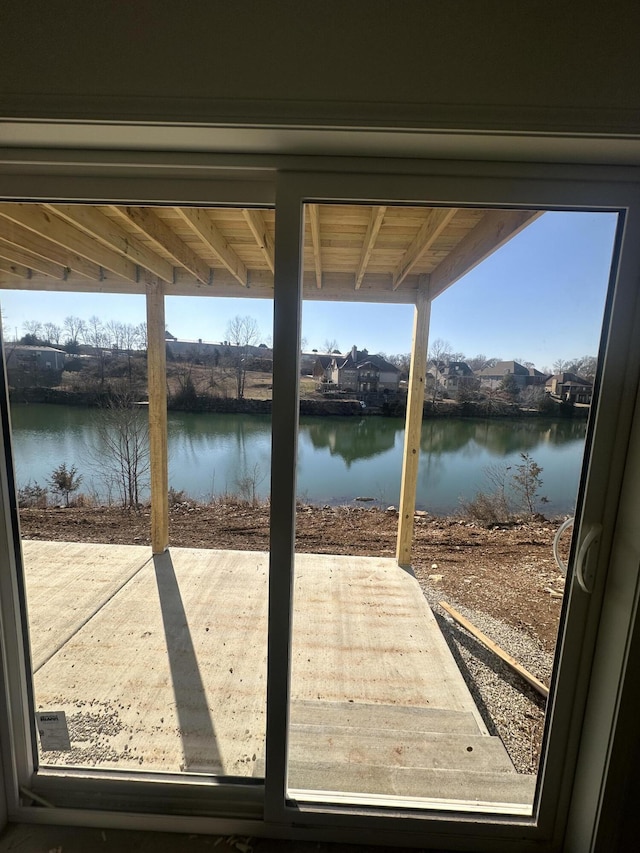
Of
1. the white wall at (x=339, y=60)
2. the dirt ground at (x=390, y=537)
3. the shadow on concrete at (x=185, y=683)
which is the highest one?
the white wall at (x=339, y=60)

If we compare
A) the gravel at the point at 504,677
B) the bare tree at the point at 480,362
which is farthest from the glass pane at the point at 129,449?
the gravel at the point at 504,677

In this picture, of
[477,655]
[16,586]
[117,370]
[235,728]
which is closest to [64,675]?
[16,586]

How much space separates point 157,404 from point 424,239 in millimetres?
1007

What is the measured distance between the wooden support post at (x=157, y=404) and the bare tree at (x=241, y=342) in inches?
8.8

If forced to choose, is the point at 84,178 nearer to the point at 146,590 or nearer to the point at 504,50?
the point at 504,50

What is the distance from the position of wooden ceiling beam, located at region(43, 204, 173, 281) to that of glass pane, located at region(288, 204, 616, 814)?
49 centimetres

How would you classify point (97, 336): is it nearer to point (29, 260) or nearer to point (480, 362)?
point (29, 260)

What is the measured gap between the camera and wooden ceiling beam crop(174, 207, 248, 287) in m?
0.98

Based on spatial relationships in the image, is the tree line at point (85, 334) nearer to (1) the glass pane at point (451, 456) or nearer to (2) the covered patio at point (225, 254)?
(2) the covered patio at point (225, 254)

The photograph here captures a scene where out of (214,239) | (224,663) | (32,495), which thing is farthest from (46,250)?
(224,663)

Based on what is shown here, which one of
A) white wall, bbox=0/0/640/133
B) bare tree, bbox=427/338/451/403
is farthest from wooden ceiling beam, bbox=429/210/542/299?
white wall, bbox=0/0/640/133

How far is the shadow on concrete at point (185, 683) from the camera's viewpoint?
3.84 feet

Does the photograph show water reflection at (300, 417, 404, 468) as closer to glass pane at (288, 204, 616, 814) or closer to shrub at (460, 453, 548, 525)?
glass pane at (288, 204, 616, 814)

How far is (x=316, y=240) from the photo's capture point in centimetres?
103
